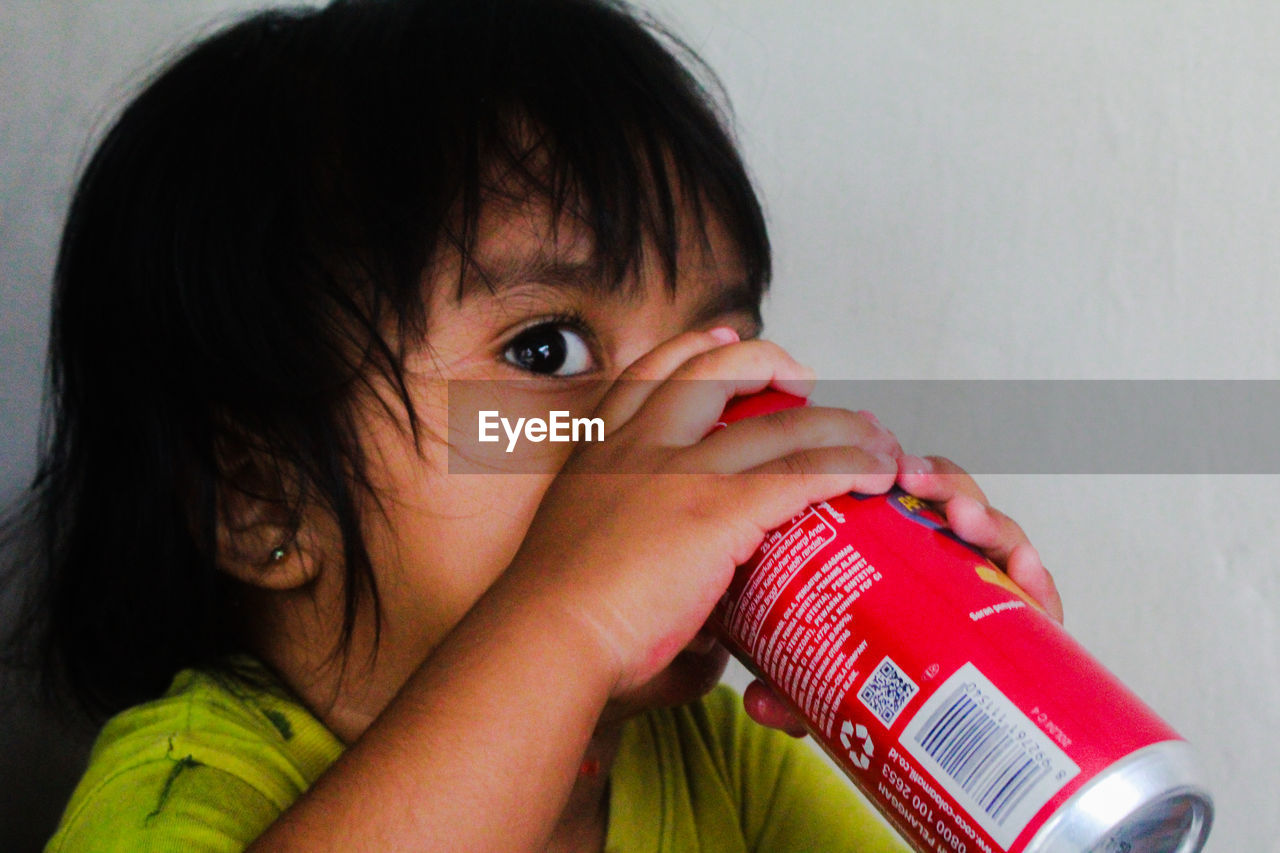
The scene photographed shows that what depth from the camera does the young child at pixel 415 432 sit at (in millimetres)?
489

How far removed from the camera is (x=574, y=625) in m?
0.49

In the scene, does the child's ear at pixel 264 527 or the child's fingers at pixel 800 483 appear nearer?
the child's fingers at pixel 800 483

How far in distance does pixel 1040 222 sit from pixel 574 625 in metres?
0.55

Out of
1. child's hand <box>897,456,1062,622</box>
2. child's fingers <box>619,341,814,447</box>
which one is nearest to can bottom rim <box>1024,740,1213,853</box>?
child's hand <box>897,456,1062,622</box>

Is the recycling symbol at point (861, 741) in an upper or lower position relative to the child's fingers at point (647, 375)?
lower

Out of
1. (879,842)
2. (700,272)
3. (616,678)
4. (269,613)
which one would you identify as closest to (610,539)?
(616,678)

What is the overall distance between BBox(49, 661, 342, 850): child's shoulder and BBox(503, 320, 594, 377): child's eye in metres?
0.27

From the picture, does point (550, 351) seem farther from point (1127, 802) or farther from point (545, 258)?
point (1127, 802)

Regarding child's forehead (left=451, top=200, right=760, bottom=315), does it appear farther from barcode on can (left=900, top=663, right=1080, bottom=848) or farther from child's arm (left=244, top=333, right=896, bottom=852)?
barcode on can (left=900, top=663, right=1080, bottom=848)

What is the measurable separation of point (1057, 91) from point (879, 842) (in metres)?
0.58

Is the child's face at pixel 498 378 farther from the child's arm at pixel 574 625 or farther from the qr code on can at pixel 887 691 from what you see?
the qr code on can at pixel 887 691

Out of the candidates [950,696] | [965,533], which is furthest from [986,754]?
[965,533]

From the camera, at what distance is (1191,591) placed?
0.77 m

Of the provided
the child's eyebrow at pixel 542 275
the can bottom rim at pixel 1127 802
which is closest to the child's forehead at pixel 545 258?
the child's eyebrow at pixel 542 275
